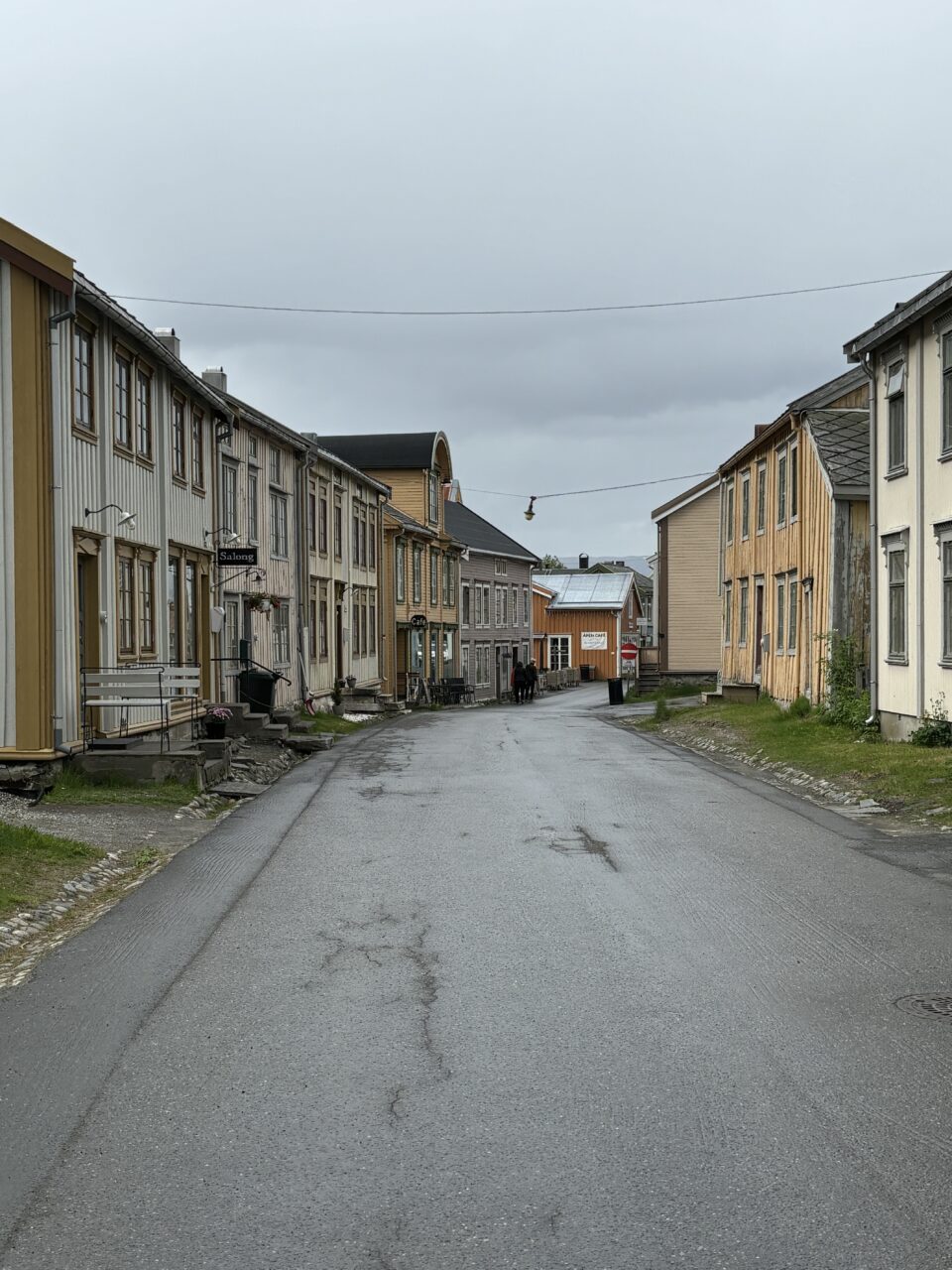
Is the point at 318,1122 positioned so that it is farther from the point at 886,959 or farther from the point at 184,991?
the point at 886,959

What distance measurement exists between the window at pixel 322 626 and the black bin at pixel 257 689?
9.21 metres

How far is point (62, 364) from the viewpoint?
1681cm

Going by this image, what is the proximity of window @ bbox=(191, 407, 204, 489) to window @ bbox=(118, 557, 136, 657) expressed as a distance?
190 inches

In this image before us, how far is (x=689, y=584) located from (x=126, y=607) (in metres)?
34.1

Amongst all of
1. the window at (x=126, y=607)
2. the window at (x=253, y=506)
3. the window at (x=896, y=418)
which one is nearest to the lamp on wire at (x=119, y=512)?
the window at (x=126, y=607)

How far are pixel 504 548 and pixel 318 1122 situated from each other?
65882 millimetres

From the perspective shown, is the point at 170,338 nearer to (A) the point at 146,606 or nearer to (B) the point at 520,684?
(A) the point at 146,606

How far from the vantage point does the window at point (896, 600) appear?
22.1m

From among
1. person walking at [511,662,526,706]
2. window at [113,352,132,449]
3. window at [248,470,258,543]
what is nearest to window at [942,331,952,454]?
window at [113,352,132,449]

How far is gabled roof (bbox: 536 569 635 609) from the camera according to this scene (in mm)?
88875

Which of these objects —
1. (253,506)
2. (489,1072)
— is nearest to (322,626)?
(253,506)

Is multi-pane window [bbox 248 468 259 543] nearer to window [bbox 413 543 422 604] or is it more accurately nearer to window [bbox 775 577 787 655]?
window [bbox 775 577 787 655]

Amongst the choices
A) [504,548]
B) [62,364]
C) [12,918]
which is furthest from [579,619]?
[12,918]

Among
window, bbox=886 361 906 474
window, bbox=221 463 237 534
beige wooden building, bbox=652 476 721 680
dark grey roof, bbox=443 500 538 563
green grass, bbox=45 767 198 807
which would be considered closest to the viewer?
green grass, bbox=45 767 198 807
